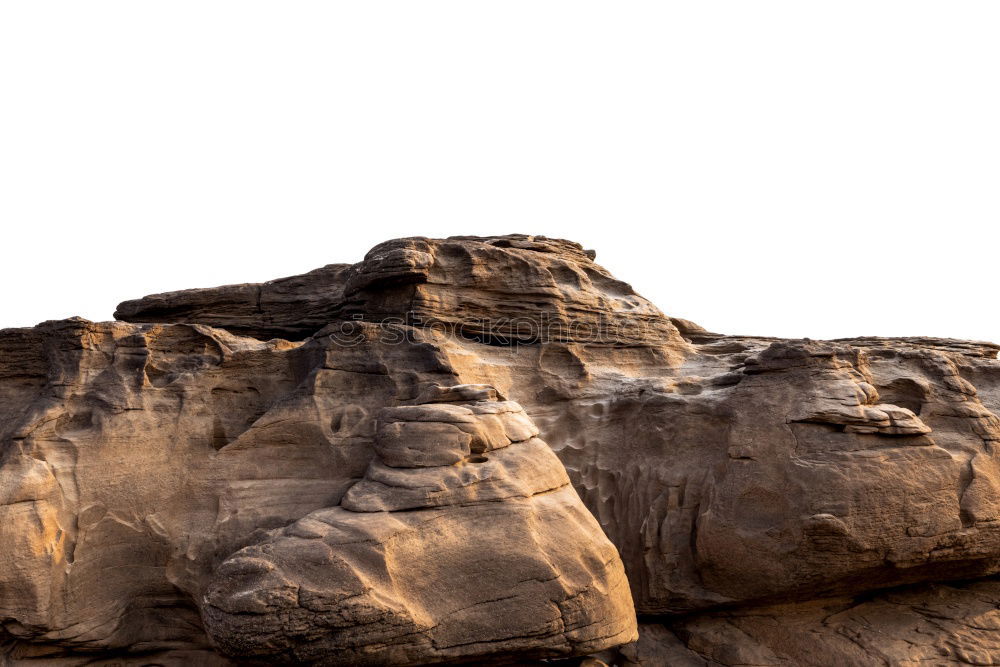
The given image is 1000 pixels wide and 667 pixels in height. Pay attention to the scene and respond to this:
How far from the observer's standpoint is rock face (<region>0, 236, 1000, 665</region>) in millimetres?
6879

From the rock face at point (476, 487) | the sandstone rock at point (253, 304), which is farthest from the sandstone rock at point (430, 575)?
the sandstone rock at point (253, 304)

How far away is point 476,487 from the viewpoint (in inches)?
284

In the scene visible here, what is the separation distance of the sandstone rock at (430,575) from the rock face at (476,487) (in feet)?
0.08

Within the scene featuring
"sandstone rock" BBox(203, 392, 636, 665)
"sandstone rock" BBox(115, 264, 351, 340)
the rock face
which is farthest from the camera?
"sandstone rock" BBox(115, 264, 351, 340)

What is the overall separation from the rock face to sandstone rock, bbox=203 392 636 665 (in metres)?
0.02

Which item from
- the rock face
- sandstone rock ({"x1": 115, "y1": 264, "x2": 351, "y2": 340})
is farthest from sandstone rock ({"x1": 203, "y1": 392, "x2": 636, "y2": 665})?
sandstone rock ({"x1": 115, "y1": 264, "x2": 351, "y2": 340})

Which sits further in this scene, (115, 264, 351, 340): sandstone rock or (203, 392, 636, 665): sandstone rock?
(115, 264, 351, 340): sandstone rock

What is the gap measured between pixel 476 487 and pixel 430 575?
88cm

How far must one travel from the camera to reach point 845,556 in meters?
8.39

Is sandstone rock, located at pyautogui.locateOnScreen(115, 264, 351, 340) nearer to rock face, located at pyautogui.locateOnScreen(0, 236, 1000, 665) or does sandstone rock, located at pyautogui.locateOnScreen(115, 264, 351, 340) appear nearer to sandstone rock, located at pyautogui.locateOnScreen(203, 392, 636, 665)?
rock face, located at pyautogui.locateOnScreen(0, 236, 1000, 665)

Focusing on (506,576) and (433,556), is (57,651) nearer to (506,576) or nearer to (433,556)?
(433,556)

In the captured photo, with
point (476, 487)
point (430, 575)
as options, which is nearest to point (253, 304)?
point (476, 487)

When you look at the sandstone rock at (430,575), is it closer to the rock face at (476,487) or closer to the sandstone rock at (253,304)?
the rock face at (476,487)

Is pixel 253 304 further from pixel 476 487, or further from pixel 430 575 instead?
pixel 430 575
